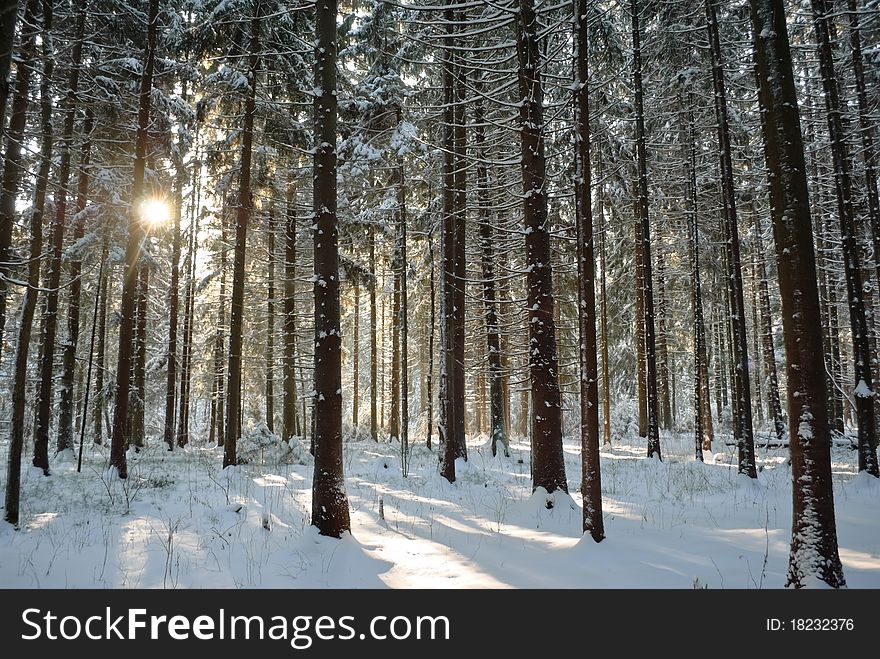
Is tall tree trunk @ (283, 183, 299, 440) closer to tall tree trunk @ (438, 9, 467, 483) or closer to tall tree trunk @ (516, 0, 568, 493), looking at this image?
tall tree trunk @ (438, 9, 467, 483)

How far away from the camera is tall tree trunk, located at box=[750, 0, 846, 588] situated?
15.3 ft

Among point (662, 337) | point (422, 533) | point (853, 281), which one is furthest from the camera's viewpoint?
point (662, 337)

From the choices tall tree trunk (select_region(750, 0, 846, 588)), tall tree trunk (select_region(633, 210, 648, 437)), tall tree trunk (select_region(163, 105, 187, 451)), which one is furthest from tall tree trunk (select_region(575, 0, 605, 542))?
tall tree trunk (select_region(163, 105, 187, 451))

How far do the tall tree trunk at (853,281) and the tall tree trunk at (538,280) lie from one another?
22.8ft

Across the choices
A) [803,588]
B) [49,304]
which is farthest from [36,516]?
[803,588]

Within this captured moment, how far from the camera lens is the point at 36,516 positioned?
823 centimetres

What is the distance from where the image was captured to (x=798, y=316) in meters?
4.93

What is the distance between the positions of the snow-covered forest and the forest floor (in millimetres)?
69

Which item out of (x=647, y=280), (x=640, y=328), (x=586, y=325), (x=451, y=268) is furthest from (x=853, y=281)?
(x=640, y=328)

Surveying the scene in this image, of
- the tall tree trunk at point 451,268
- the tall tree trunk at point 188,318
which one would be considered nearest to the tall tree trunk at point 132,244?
the tall tree trunk at point 451,268

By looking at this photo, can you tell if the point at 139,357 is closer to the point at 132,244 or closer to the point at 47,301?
the point at 47,301
